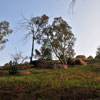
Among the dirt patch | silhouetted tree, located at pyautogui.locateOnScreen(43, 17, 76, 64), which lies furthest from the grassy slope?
silhouetted tree, located at pyautogui.locateOnScreen(43, 17, 76, 64)

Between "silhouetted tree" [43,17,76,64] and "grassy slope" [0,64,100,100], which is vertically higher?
"silhouetted tree" [43,17,76,64]

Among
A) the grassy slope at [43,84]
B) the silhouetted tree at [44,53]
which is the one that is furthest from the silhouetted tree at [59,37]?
the grassy slope at [43,84]

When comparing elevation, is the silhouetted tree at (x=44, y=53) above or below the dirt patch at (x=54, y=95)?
above

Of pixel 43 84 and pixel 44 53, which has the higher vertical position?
pixel 44 53

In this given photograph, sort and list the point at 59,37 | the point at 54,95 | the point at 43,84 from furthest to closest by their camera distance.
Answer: the point at 59,37 < the point at 43,84 < the point at 54,95

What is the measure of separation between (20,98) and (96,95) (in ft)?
11.0

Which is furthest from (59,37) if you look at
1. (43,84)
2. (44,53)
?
(43,84)

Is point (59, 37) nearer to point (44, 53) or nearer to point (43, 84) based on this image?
point (44, 53)

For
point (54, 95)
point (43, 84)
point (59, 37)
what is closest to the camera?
point (54, 95)

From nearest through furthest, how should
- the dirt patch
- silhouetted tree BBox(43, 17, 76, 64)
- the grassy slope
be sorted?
the dirt patch < the grassy slope < silhouetted tree BBox(43, 17, 76, 64)

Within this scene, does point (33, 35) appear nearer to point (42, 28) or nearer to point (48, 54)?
point (42, 28)

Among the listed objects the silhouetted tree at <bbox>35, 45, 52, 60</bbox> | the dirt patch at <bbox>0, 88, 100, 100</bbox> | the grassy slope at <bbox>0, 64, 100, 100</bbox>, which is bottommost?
the dirt patch at <bbox>0, 88, 100, 100</bbox>

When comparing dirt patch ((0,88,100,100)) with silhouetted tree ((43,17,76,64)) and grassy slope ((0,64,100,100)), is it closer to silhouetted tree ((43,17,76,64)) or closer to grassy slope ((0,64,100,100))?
grassy slope ((0,64,100,100))

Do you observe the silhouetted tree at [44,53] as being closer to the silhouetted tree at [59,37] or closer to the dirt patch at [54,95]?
the silhouetted tree at [59,37]
